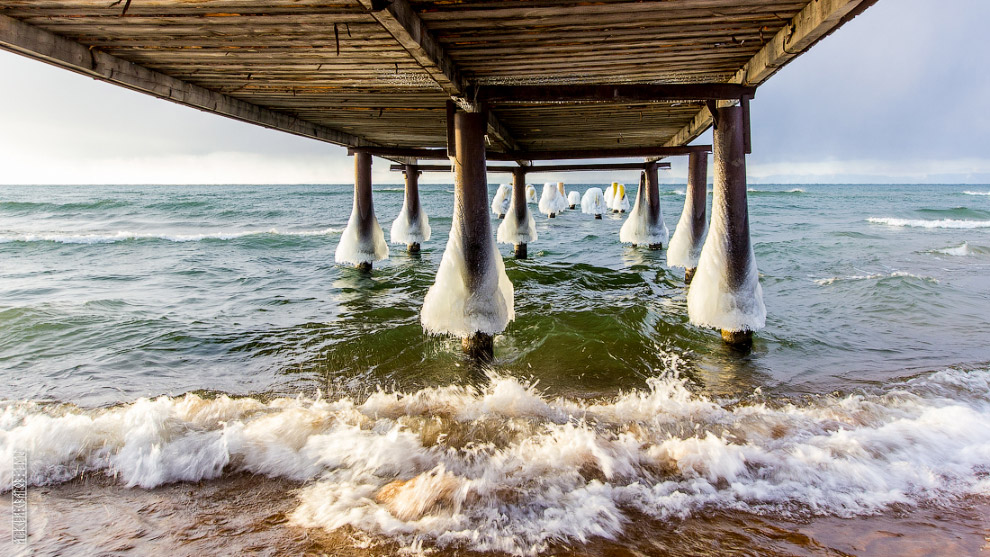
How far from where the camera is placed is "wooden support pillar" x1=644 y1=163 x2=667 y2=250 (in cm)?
1401

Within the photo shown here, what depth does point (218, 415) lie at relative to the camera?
4406mm

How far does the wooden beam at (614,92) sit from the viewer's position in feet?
16.8

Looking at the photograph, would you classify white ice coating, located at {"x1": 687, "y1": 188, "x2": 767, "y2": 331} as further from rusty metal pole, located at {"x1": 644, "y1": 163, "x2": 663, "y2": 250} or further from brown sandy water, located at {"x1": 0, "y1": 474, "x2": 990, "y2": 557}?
rusty metal pole, located at {"x1": 644, "y1": 163, "x2": 663, "y2": 250}

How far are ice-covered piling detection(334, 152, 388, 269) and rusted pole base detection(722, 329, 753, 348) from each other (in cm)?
753

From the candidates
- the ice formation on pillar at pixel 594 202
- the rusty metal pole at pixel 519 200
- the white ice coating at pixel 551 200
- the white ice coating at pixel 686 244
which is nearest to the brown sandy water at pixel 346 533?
the white ice coating at pixel 686 244

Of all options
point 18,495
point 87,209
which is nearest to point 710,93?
point 18,495

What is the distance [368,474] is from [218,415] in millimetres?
1787

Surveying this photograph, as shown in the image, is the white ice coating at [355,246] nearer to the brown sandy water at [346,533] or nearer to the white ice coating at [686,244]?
the white ice coating at [686,244]

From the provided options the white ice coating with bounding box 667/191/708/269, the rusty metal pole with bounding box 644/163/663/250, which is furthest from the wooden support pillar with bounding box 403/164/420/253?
the white ice coating with bounding box 667/191/708/269

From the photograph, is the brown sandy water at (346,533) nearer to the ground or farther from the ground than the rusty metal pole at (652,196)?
nearer to the ground

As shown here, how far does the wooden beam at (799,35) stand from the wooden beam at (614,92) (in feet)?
0.57

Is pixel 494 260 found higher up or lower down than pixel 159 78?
lower down

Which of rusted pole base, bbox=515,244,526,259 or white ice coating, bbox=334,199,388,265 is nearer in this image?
white ice coating, bbox=334,199,388,265

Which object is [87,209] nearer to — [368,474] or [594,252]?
[594,252]
